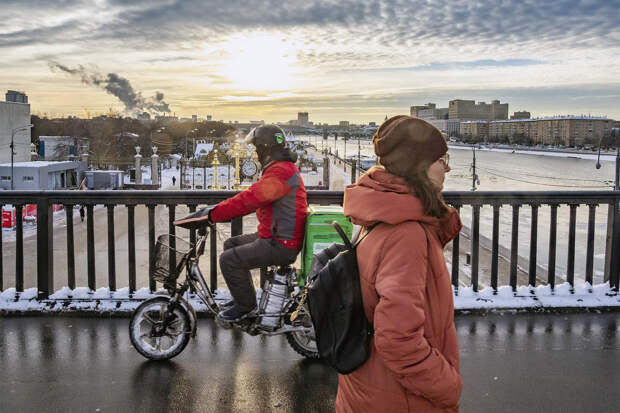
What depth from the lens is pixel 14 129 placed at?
3246 inches

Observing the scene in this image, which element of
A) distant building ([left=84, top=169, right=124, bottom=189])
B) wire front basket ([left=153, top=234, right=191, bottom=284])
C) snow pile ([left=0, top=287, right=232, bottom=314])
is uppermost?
wire front basket ([left=153, top=234, right=191, bottom=284])

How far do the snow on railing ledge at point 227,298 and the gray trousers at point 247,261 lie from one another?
4.77 feet

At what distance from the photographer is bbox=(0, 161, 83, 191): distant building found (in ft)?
189

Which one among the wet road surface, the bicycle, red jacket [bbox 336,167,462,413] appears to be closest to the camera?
red jacket [bbox 336,167,462,413]

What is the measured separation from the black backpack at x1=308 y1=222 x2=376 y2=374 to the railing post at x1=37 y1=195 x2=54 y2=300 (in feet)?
16.1

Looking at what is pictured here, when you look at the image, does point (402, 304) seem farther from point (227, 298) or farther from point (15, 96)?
point (15, 96)

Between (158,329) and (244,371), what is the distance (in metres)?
0.82

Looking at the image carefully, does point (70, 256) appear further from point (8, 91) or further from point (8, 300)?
point (8, 91)

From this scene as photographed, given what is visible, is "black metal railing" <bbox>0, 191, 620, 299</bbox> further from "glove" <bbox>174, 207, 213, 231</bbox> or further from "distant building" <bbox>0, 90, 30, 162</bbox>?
"distant building" <bbox>0, 90, 30, 162</bbox>

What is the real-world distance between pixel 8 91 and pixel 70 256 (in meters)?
131

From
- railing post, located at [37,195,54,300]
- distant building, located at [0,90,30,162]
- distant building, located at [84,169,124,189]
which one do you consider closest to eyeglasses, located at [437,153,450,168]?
railing post, located at [37,195,54,300]

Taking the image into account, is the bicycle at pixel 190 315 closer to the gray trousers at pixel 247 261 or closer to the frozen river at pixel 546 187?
the gray trousers at pixel 247 261

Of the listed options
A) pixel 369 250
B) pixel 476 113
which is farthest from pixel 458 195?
pixel 476 113

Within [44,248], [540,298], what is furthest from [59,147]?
[540,298]
